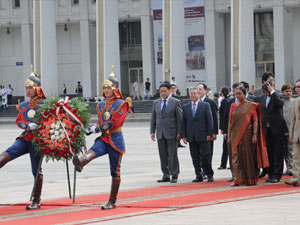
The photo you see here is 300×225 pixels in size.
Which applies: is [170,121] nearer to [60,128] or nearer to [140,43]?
[60,128]

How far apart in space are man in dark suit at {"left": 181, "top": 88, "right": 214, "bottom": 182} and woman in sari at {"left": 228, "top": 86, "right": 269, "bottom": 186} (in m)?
0.80

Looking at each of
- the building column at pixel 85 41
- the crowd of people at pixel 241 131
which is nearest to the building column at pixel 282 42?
the building column at pixel 85 41

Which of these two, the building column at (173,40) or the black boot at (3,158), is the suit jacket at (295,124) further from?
the building column at (173,40)

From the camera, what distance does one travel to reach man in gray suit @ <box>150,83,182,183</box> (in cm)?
1465

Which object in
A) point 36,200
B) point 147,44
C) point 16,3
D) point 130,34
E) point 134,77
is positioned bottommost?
point 36,200

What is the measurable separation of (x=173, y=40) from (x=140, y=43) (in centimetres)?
1302

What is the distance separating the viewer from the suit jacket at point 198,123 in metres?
14.6

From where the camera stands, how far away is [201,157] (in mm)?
14797

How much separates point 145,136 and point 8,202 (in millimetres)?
18344

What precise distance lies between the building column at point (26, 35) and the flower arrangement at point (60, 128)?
5325cm

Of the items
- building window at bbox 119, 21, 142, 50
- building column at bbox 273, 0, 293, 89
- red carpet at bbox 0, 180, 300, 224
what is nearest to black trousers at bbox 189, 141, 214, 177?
red carpet at bbox 0, 180, 300, 224

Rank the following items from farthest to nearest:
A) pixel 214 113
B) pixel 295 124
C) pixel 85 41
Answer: pixel 85 41
pixel 214 113
pixel 295 124

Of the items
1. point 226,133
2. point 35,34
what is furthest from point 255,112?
point 35,34

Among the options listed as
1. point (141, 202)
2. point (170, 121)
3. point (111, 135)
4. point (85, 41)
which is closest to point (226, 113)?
point (170, 121)
